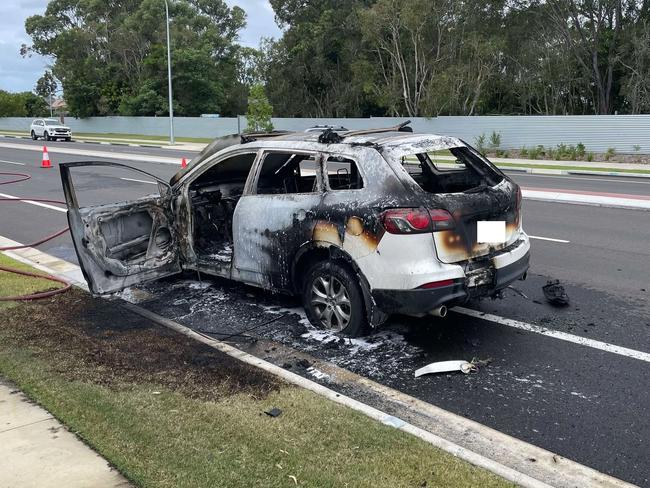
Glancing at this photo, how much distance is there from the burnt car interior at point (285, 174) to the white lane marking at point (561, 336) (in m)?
1.98

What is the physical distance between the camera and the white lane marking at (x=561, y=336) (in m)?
4.83

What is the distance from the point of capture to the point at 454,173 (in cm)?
611

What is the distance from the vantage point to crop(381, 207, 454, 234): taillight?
457 centimetres

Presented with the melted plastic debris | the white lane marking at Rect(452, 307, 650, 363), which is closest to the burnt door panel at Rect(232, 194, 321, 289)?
the melted plastic debris

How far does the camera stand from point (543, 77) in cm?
3559

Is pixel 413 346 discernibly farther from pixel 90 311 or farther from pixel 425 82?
pixel 425 82

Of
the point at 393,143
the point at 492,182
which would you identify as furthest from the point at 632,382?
the point at 393,143

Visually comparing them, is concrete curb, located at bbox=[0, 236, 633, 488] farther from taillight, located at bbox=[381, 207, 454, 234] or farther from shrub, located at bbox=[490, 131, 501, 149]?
shrub, located at bbox=[490, 131, 501, 149]

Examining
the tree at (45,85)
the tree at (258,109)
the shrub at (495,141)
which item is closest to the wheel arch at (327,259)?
the shrub at (495,141)

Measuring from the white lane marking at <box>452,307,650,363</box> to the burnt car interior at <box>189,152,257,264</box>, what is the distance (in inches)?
100

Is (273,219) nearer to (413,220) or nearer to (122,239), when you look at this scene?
(413,220)

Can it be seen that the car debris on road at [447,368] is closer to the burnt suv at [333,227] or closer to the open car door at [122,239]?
the burnt suv at [333,227]

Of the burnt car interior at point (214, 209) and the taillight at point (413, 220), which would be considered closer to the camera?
the taillight at point (413, 220)

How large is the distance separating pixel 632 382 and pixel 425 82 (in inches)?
1419
